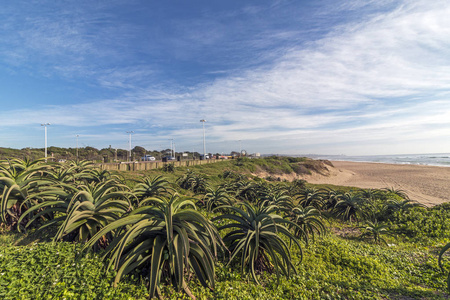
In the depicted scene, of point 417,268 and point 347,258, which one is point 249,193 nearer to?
point 347,258

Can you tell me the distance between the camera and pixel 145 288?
2.62 meters

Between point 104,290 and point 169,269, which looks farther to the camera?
point 169,269

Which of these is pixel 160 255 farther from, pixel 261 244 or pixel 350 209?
pixel 350 209

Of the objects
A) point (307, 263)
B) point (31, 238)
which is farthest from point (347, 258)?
point (31, 238)

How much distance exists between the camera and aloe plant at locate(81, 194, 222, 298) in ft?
8.58

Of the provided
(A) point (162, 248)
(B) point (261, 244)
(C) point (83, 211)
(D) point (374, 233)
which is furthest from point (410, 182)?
(C) point (83, 211)

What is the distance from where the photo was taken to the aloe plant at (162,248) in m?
2.62

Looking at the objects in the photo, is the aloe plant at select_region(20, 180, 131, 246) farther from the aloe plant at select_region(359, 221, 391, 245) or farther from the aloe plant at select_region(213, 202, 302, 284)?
the aloe plant at select_region(359, 221, 391, 245)

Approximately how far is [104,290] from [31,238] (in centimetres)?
181

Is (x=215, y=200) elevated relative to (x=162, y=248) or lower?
lower

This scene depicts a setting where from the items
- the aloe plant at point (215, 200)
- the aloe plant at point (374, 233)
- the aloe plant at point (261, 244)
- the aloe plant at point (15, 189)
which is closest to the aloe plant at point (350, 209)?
→ the aloe plant at point (374, 233)

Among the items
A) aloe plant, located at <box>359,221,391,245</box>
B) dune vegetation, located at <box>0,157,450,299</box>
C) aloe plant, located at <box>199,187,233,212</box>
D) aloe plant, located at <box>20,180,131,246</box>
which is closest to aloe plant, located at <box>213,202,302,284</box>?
dune vegetation, located at <box>0,157,450,299</box>

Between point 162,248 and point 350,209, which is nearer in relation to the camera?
point 162,248

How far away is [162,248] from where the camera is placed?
2.71m
